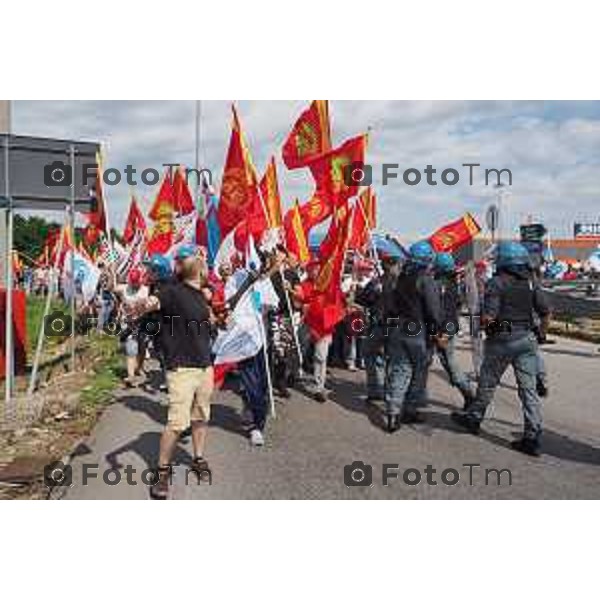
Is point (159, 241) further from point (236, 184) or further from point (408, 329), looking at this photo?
point (408, 329)

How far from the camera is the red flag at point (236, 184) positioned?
29.9ft

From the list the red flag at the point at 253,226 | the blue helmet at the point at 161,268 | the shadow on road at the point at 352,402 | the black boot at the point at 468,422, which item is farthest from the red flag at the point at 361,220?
the blue helmet at the point at 161,268

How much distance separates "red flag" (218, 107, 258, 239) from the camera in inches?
359

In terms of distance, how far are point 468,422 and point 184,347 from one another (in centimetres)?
327

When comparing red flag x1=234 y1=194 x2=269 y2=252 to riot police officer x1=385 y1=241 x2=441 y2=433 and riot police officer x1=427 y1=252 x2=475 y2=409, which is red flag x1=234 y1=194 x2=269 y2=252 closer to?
riot police officer x1=385 y1=241 x2=441 y2=433

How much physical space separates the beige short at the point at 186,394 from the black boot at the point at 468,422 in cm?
292

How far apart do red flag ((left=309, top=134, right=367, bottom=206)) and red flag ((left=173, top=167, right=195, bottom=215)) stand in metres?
5.05

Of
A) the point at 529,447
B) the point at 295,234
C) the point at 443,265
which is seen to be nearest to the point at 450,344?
the point at 443,265

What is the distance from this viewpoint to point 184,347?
19.6ft

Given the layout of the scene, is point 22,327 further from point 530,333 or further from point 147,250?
point 530,333

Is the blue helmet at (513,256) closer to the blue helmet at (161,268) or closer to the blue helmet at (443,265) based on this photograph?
the blue helmet at (443,265)

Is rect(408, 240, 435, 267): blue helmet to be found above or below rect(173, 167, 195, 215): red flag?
below

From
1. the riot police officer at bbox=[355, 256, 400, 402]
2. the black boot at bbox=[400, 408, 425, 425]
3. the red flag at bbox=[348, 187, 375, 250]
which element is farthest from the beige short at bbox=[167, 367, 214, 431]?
the red flag at bbox=[348, 187, 375, 250]

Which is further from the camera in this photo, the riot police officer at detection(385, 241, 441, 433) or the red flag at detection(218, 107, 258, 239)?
the red flag at detection(218, 107, 258, 239)
